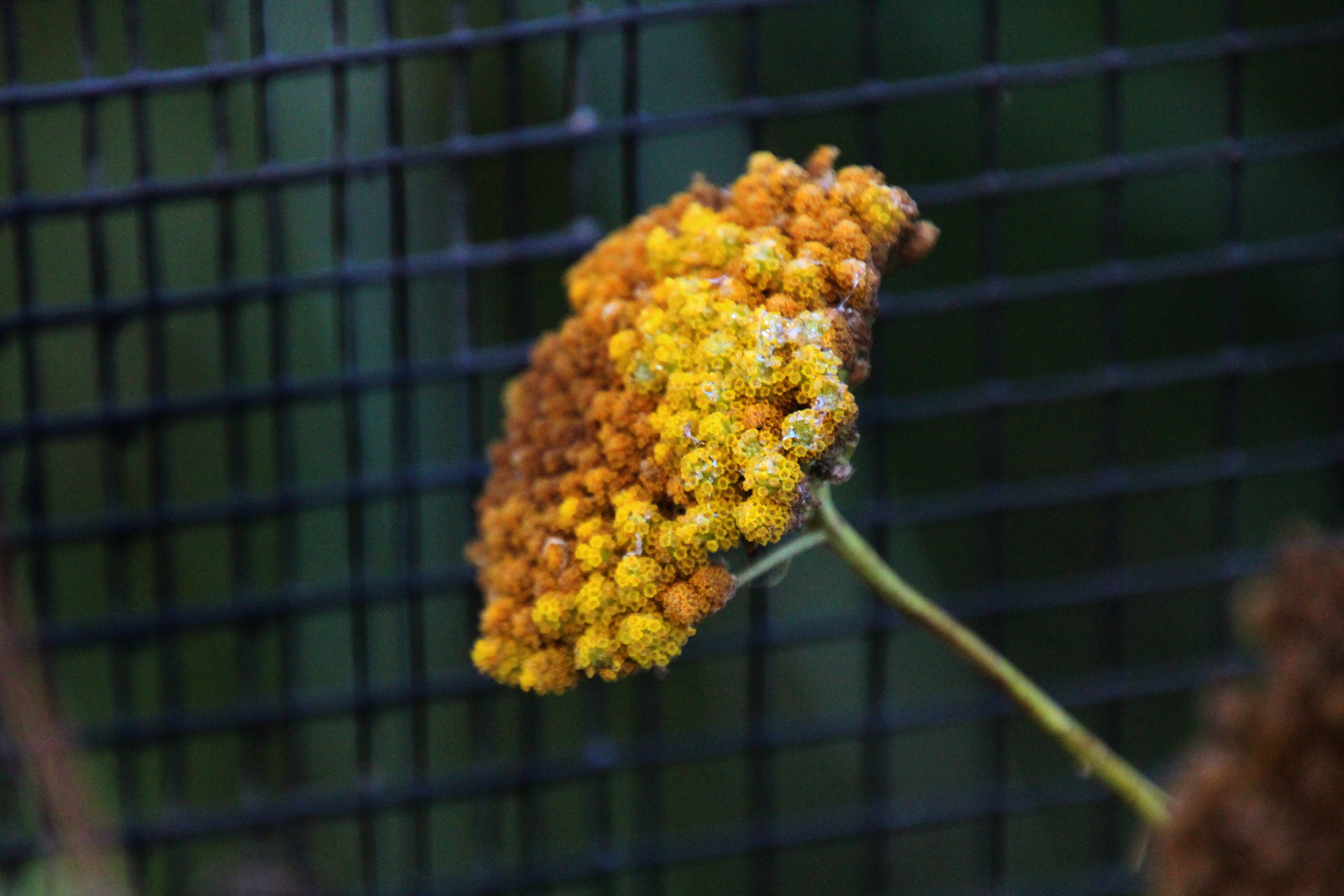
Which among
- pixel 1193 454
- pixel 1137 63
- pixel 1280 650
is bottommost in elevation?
pixel 1193 454

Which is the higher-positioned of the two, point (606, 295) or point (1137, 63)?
point (1137, 63)

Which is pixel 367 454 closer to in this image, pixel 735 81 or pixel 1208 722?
pixel 735 81

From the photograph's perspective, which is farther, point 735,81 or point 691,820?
point 691,820

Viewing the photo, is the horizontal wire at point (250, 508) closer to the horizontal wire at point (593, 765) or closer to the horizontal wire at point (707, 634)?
the horizontal wire at point (707, 634)

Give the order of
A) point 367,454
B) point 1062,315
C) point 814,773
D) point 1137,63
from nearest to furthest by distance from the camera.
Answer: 1. point 1137,63
2. point 367,454
3. point 1062,315
4. point 814,773

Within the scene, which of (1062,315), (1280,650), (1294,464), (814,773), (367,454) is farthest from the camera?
(814,773)

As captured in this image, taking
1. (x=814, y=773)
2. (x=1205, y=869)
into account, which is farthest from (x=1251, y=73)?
(x=1205, y=869)

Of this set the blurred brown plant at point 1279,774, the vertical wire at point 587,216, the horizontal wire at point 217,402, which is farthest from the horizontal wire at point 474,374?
the blurred brown plant at point 1279,774

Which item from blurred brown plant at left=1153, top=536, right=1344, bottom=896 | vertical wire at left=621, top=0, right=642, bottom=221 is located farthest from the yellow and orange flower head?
vertical wire at left=621, top=0, right=642, bottom=221

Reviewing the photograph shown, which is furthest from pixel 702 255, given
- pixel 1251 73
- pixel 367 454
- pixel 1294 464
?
pixel 1251 73
